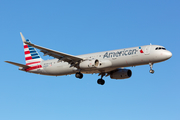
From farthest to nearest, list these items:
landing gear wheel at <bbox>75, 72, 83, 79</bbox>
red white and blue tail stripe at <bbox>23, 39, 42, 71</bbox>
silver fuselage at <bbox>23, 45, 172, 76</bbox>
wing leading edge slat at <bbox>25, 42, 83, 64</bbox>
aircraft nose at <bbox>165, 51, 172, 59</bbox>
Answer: red white and blue tail stripe at <bbox>23, 39, 42, 71</bbox>
landing gear wheel at <bbox>75, 72, 83, 79</bbox>
wing leading edge slat at <bbox>25, 42, 83, 64</bbox>
silver fuselage at <bbox>23, 45, 172, 76</bbox>
aircraft nose at <bbox>165, 51, 172, 59</bbox>

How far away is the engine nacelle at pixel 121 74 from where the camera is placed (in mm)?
55719

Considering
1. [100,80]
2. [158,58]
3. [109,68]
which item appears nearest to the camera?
[158,58]

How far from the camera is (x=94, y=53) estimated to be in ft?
174

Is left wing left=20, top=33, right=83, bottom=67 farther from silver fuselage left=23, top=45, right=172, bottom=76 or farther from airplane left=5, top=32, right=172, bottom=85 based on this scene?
silver fuselage left=23, top=45, right=172, bottom=76

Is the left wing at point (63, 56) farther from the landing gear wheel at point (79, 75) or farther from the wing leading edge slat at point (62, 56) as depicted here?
the landing gear wheel at point (79, 75)

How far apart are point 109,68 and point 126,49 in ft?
13.7

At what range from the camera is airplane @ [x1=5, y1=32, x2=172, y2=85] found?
4781 cm

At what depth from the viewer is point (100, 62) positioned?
50.5 meters

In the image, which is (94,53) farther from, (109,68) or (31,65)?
(31,65)

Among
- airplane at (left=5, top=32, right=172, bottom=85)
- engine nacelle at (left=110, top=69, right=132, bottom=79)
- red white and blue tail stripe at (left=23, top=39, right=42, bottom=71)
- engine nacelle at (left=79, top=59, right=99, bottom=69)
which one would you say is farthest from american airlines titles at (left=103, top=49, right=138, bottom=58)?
red white and blue tail stripe at (left=23, top=39, right=42, bottom=71)

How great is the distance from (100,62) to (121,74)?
7020 mm

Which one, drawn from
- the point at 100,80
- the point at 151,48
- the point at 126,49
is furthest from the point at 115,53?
the point at 100,80

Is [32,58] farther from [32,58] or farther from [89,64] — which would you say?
[89,64]

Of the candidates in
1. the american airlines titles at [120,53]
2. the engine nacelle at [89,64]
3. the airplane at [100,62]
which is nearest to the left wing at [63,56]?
the airplane at [100,62]
